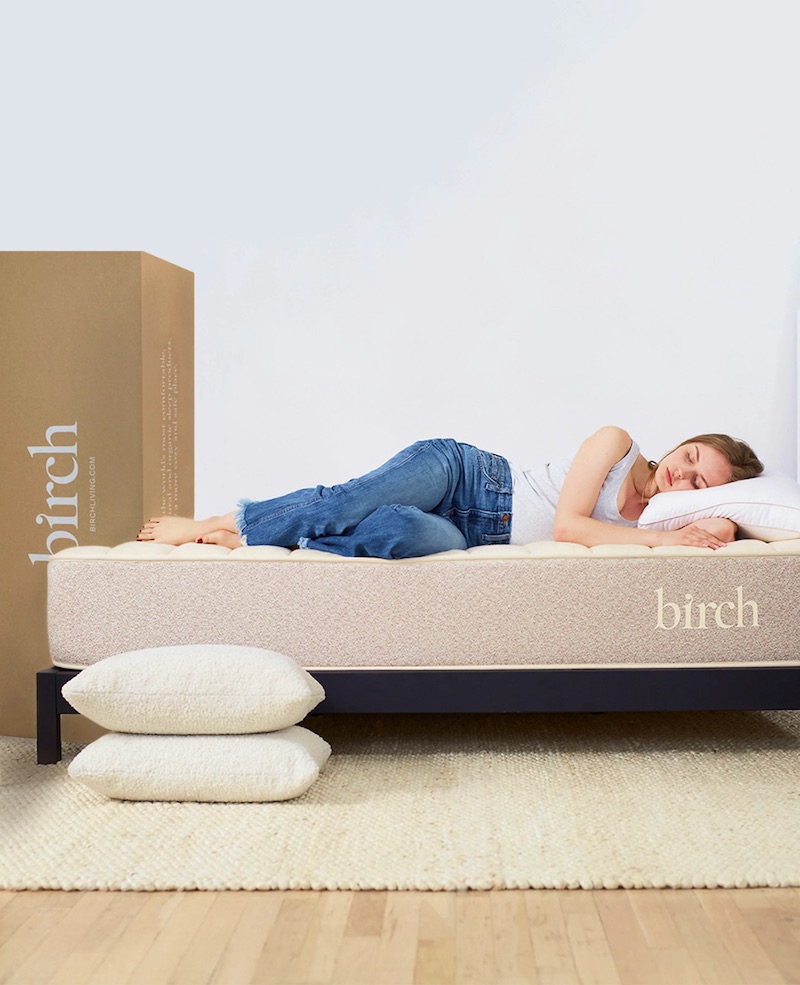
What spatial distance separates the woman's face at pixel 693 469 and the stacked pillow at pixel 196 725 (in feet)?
3.35

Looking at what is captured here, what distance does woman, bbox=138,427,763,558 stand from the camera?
241 centimetres

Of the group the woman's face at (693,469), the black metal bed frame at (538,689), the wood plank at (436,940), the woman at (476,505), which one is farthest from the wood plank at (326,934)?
the woman's face at (693,469)

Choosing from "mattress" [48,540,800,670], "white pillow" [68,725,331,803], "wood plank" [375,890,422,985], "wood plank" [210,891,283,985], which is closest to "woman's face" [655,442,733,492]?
"mattress" [48,540,800,670]

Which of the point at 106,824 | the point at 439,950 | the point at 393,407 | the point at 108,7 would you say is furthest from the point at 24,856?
the point at 108,7

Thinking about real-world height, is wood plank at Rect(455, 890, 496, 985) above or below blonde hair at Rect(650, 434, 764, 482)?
below

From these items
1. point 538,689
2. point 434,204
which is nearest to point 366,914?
point 538,689

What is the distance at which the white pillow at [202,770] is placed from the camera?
2.05 metres

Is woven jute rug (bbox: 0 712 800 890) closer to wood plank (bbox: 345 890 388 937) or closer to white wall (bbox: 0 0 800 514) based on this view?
Result: wood plank (bbox: 345 890 388 937)

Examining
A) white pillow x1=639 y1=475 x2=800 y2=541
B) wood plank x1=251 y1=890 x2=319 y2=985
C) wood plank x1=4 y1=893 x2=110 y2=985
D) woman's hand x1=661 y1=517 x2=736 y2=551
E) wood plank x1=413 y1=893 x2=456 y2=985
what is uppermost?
white pillow x1=639 y1=475 x2=800 y2=541

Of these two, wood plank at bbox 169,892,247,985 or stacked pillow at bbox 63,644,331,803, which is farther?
stacked pillow at bbox 63,644,331,803

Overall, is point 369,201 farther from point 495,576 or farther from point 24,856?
point 24,856

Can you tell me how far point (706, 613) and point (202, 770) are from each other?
3.32 feet

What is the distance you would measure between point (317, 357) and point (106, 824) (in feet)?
9.17

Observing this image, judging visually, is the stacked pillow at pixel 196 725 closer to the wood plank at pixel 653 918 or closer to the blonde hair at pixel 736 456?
the wood plank at pixel 653 918
